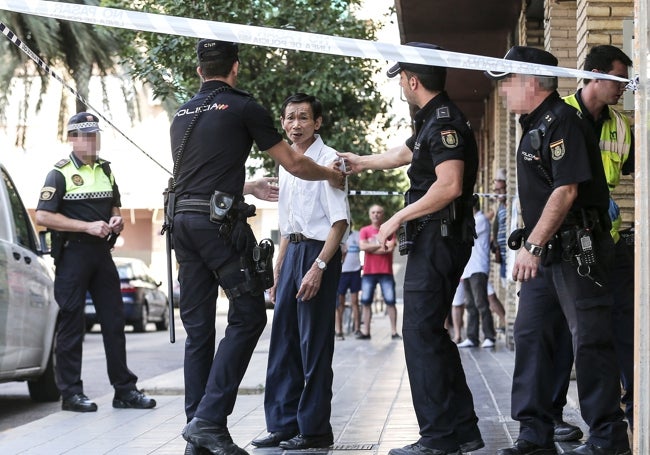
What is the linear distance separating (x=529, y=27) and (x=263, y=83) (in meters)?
3.80

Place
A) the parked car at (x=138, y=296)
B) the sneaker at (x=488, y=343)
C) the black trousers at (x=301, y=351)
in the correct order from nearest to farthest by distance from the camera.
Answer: the black trousers at (x=301, y=351), the sneaker at (x=488, y=343), the parked car at (x=138, y=296)

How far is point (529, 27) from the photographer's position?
483 inches

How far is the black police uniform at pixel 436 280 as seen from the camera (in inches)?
221

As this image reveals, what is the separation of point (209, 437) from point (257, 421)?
1878 mm

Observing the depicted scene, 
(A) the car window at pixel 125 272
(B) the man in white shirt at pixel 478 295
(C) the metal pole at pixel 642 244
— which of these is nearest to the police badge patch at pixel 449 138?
(C) the metal pole at pixel 642 244

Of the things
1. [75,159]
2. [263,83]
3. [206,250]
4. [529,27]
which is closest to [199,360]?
[206,250]

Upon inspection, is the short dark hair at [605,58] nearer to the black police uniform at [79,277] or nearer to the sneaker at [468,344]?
the black police uniform at [79,277]

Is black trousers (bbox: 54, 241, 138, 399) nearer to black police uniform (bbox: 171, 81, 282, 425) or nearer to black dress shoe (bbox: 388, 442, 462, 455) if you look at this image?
black police uniform (bbox: 171, 81, 282, 425)

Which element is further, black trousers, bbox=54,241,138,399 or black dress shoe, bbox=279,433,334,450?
black trousers, bbox=54,241,138,399

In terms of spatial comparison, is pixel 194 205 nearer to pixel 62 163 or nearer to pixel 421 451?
pixel 421 451

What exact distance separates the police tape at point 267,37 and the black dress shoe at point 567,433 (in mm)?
2171

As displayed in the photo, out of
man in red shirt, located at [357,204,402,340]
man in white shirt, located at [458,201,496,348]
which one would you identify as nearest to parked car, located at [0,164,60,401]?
man in white shirt, located at [458,201,496,348]

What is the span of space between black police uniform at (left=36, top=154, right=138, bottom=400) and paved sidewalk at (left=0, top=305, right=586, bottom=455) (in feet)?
1.23

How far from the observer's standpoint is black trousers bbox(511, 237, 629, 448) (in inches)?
217
